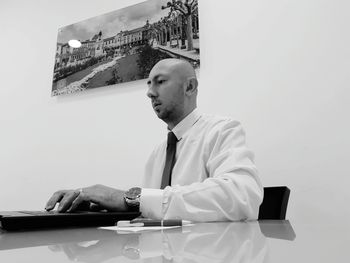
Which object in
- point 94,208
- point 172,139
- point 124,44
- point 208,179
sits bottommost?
point 94,208

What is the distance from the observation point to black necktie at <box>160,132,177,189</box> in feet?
4.30

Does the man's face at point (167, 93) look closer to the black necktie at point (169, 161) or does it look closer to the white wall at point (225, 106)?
the black necktie at point (169, 161)

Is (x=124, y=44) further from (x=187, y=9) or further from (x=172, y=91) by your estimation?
(x=172, y=91)

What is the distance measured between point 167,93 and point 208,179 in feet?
2.29

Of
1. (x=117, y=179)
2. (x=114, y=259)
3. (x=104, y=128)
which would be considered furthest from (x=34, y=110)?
(x=114, y=259)

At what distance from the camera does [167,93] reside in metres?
1.56

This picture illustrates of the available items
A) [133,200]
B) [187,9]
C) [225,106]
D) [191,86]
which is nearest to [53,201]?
[133,200]

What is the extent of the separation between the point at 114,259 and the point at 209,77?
1.94 m

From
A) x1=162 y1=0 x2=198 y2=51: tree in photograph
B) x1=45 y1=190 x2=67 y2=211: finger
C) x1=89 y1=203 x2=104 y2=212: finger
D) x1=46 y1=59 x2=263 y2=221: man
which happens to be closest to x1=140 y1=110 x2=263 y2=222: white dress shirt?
x1=46 y1=59 x2=263 y2=221: man

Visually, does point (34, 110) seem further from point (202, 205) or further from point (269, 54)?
point (202, 205)

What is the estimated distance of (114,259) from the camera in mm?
264

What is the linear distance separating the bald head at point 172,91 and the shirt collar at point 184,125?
0.03 meters

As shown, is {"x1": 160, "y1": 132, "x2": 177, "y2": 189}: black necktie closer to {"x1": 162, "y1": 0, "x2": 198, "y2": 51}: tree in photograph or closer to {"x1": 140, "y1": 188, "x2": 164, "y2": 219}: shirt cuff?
{"x1": 140, "y1": 188, "x2": 164, "y2": 219}: shirt cuff

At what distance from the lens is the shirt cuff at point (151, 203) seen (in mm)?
890
